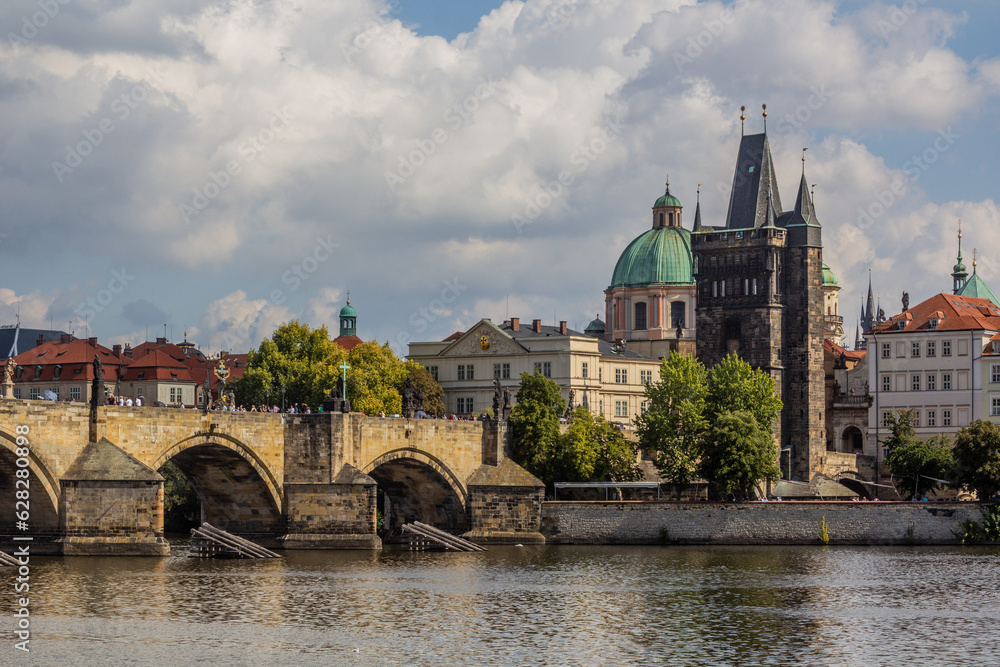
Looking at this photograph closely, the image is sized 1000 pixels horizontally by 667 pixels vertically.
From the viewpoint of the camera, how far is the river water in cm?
4256

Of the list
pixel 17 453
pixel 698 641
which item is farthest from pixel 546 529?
pixel 698 641

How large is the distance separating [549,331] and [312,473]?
181 ft

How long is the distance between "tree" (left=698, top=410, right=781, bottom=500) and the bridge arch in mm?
12555

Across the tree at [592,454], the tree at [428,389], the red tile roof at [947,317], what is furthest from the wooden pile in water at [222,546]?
the red tile roof at [947,317]

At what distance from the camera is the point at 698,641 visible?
45.3 meters

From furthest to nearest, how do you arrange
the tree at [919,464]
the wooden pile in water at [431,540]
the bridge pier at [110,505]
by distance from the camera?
the tree at [919,464], the wooden pile in water at [431,540], the bridge pier at [110,505]

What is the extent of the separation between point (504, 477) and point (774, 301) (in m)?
36.8

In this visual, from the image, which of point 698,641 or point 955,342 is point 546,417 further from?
point 698,641

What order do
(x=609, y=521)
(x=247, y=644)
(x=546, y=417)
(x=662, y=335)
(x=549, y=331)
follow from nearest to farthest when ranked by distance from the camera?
(x=247, y=644) < (x=609, y=521) < (x=546, y=417) < (x=549, y=331) < (x=662, y=335)

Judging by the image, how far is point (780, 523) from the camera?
258 ft

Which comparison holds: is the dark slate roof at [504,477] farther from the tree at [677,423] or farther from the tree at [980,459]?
the tree at [980,459]

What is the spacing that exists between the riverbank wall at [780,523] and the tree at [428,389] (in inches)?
1348

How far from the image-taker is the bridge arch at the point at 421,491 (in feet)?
261

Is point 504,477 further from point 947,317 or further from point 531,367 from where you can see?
point 947,317
